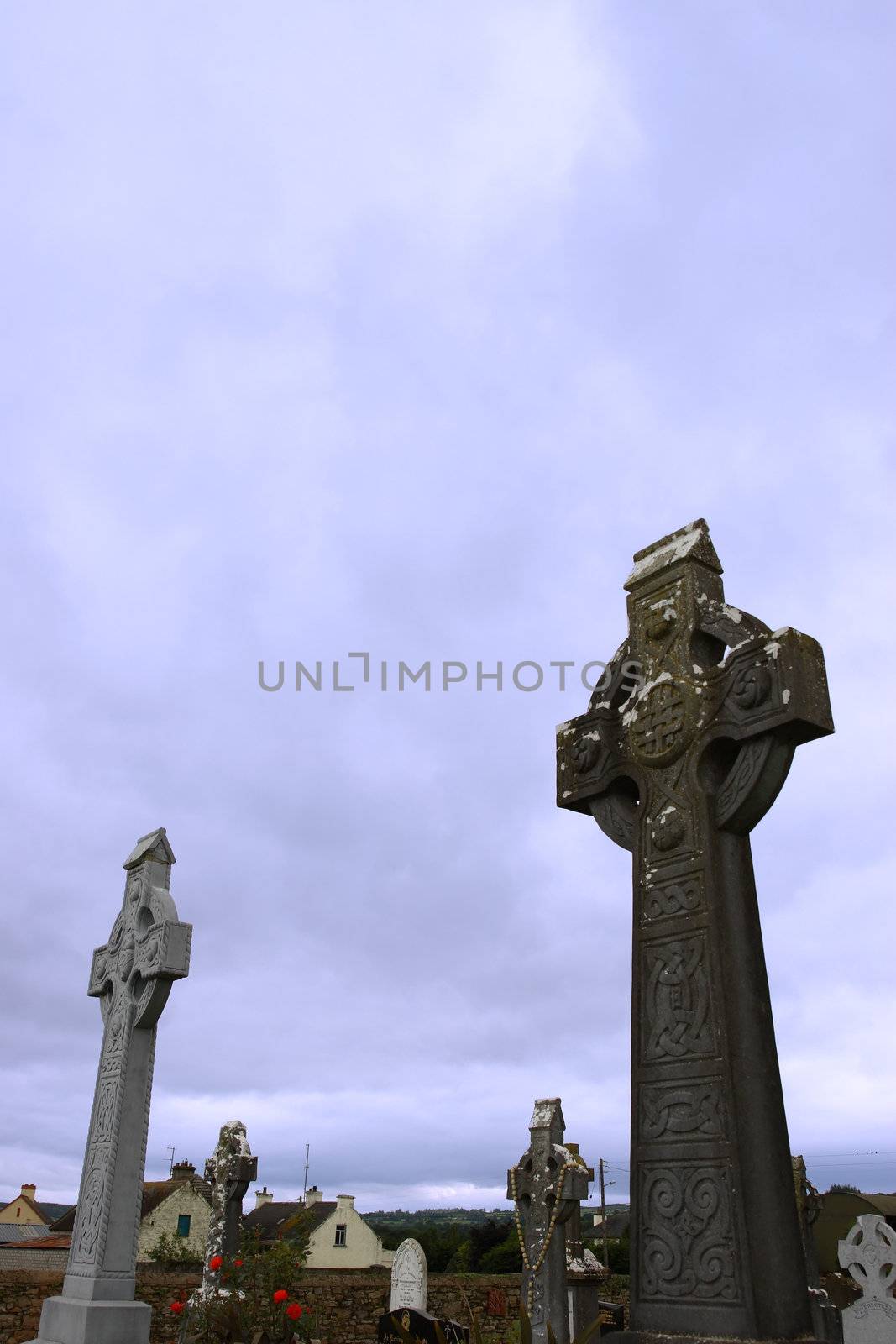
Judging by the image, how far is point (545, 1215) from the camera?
23.9 feet

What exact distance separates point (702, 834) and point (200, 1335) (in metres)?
7.53

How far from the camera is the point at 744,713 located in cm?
460

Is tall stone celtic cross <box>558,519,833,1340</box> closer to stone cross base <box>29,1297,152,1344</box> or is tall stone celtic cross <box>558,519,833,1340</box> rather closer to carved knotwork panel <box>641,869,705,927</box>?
carved knotwork panel <box>641,869,705,927</box>

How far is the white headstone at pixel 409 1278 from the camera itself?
15183mm

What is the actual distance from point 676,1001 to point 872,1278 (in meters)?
7.78

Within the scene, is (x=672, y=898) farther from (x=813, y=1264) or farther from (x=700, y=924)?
(x=813, y=1264)

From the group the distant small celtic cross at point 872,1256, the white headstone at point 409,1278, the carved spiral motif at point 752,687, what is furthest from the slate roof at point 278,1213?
the carved spiral motif at point 752,687

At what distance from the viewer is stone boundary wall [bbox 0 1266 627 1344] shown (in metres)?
11.3

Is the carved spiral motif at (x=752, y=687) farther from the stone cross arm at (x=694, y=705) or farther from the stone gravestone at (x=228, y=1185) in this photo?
the stone gravestone at (x=228, y=1185)

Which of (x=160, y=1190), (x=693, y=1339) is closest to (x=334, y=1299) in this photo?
(x=693, y=1339)

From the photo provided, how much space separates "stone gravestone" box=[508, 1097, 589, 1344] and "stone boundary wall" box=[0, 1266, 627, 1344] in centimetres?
137

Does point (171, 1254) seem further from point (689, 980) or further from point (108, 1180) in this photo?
point (689, 980)

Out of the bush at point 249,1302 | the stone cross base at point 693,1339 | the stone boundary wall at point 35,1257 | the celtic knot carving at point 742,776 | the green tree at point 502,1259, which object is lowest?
the green tree at point 502,1259

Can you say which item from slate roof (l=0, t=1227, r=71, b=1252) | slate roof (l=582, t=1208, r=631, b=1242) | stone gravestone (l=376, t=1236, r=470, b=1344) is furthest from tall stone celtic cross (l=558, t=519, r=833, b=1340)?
slate roof (l=582, t=1208, r=631, b=1242)
